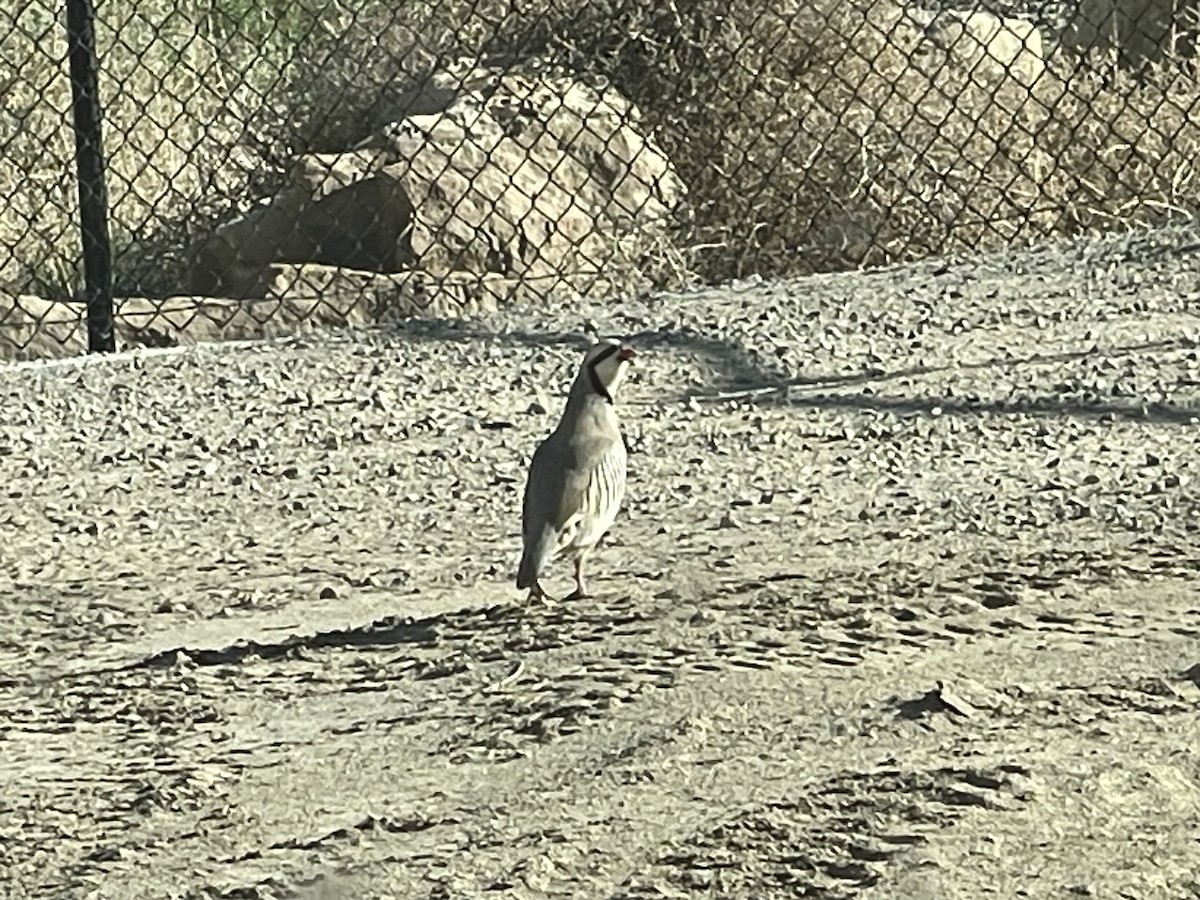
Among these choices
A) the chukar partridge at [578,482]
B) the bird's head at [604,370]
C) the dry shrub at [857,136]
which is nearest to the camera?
the chukar partridge at [578,482]

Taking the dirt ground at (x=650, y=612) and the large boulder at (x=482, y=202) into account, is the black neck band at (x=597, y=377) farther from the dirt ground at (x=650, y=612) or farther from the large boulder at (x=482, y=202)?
the large boulder at (x=482, y=202)

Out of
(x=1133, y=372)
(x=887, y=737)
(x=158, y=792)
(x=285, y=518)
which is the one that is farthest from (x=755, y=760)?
(x=1133, y=372)

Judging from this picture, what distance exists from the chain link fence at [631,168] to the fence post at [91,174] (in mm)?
345

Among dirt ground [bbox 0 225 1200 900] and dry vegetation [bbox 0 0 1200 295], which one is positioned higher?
dry vegetation [bbox 0 0 1200 295]

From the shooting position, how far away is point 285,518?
22.2ft

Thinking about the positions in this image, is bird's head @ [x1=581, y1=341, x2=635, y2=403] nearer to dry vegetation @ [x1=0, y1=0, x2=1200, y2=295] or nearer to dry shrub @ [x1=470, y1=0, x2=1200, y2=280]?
dry vegetation @ [x1=0, y1=0, x2=1200, y2=295]

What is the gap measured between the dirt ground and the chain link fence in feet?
3.87

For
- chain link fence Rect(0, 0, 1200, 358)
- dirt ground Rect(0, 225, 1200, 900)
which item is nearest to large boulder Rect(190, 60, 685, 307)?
chain link fence Rect(0, 0, 1200, 358)

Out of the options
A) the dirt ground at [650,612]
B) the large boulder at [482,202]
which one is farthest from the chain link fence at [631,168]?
the dirt ground at [650,612]

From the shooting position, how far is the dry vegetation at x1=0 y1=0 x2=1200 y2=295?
412 inches

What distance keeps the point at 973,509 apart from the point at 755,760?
6.50 ft

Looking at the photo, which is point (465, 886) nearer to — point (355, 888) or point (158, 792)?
point (355, 888)

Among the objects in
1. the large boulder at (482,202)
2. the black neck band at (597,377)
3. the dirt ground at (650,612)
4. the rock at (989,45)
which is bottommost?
the dirt ground at (650,612)

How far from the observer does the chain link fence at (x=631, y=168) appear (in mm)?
10070
